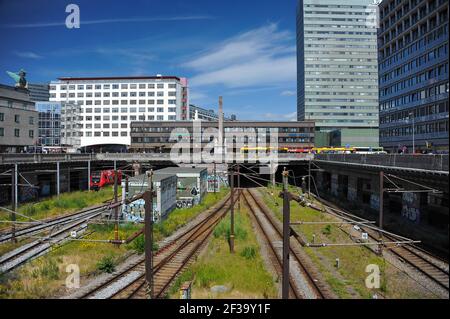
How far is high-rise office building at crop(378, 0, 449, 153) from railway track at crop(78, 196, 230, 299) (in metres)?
44.9

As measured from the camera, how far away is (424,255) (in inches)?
863

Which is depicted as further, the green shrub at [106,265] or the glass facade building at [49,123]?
the glass facade building at [49,123]

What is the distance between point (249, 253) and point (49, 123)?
315ft

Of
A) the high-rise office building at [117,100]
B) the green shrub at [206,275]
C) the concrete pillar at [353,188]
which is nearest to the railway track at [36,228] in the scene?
the green shrub at [206,275]

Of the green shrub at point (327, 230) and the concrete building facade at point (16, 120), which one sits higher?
the concrete building facade at point (16, 120)

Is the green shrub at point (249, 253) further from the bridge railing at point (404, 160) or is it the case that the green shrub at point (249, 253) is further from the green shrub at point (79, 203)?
the green shrub at point (79, 203)

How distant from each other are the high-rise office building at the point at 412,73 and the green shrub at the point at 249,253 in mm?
44419

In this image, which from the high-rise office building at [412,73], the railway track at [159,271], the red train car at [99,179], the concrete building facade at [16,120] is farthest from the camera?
the high-rise office building at [412,73]

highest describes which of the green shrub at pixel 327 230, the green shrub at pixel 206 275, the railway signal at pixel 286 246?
the railway signal at pixel 286 246

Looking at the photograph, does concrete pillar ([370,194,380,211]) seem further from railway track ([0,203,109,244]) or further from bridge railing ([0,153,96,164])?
bridge railing ([0,153,96,164])

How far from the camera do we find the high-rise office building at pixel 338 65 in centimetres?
16412
